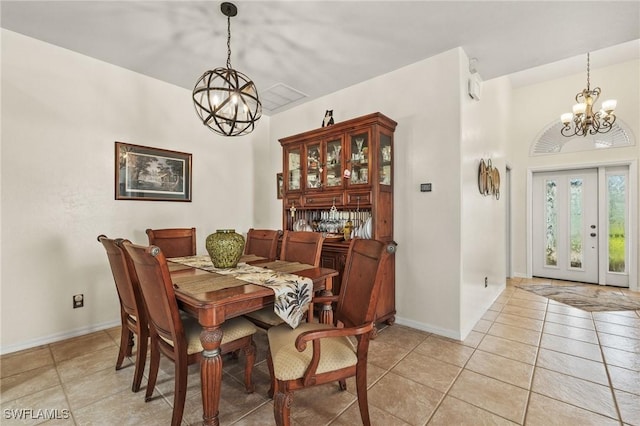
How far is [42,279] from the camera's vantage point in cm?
266

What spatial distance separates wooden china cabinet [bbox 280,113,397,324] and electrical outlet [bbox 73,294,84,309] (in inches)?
91.1

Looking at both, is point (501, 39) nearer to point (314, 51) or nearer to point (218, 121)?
point (314, 51)

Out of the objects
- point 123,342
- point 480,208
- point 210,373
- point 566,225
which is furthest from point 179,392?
point 566,225

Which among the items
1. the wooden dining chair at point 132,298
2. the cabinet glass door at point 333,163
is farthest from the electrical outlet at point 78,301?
the cabinet glass door at point 333,163

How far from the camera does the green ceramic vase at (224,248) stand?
2.08 meters

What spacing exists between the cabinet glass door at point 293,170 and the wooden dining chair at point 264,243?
2.90ft

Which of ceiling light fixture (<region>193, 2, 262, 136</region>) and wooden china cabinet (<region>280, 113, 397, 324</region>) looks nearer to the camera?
ceiling light fixture (<region>193, 2, 262, 136</region>)

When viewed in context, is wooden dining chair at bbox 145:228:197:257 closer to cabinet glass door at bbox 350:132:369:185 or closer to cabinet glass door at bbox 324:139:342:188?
cabinet glass door at bbox 324:139:342:188

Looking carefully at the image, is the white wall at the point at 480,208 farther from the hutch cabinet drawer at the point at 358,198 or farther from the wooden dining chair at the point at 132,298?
the wooden dining chair at the point at 132,298

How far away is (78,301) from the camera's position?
283 centimetres

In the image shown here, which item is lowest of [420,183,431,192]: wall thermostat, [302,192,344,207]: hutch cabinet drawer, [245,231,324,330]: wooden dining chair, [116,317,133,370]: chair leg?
[116,317,133,370]: chair leg

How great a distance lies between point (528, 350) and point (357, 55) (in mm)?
3162

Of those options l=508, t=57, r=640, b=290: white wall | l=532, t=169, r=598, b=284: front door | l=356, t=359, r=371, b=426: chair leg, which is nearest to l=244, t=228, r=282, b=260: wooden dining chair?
l=356, t=359, r=371, b=426: chair leg

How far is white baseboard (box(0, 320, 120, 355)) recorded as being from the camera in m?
2.48
